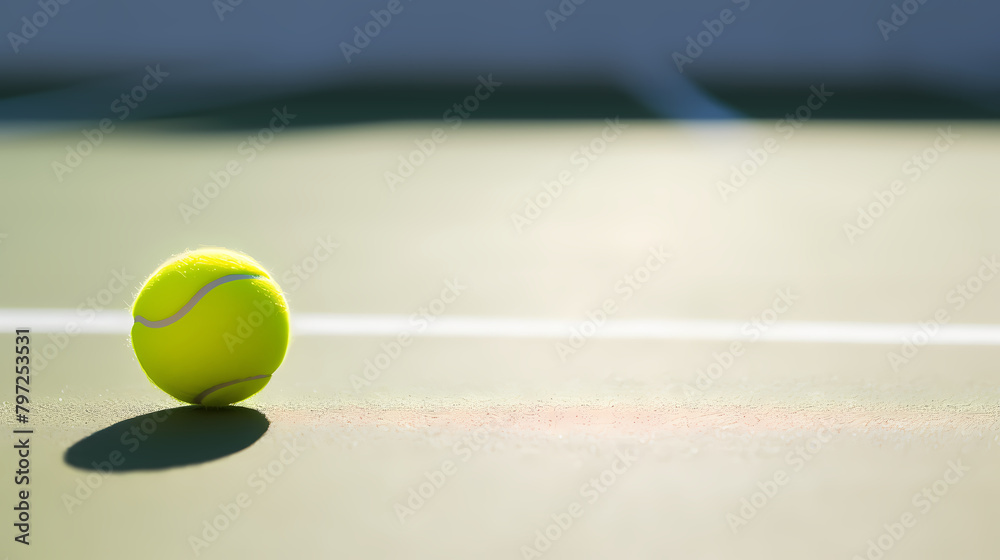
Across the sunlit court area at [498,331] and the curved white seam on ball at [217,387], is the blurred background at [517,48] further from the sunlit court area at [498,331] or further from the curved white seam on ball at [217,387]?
the curved white seam on ball at [217,387]

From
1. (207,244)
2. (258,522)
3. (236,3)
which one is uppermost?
(236,3)

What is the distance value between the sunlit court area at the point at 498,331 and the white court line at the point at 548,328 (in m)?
0.02

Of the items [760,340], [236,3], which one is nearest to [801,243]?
[760,340]

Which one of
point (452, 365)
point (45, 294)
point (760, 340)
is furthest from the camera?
point (45, 294)

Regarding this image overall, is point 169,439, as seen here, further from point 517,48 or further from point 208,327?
point 517,48

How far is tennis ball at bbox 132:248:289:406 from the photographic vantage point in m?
2.66

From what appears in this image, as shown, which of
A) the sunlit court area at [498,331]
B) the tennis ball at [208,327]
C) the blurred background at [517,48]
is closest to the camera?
the sunlit court area at [498,331]

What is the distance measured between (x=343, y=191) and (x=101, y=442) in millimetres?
3726

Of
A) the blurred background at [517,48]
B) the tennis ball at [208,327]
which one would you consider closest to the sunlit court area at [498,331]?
the tennis ball at [208,327]

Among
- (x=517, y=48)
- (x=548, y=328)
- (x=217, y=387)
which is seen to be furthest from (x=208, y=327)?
(x=517, y=48)

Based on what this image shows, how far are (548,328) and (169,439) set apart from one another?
1.51m

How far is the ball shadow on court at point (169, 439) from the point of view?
2500mm

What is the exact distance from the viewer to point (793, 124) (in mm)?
8859

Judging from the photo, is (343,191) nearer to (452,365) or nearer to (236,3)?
(452,365)
